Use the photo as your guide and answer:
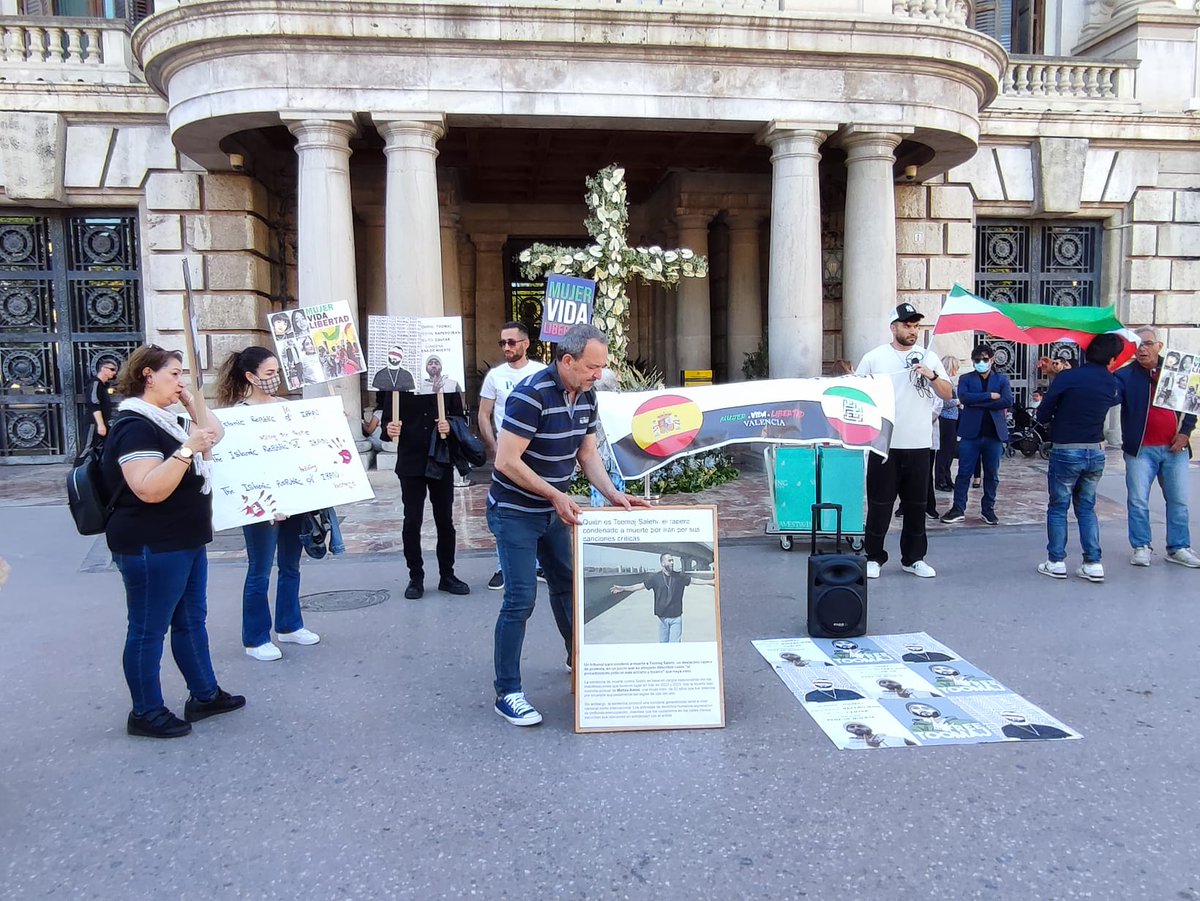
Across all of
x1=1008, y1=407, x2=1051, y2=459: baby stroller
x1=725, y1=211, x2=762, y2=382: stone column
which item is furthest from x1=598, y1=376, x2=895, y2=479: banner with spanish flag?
x1=725, y1=211, x2=762, y2=382: stone column

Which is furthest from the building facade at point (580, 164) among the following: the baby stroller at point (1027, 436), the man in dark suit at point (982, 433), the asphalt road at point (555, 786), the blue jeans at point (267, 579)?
the asphalt road at point (555, 786)

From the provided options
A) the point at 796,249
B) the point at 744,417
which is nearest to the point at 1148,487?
the point at 744,417

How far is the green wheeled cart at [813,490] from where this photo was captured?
823 centimetres

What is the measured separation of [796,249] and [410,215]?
16.7 feet

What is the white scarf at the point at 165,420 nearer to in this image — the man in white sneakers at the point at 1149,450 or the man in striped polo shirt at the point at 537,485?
the man in striped polo shirt at the point at 537,485

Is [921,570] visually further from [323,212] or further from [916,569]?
[323,212]

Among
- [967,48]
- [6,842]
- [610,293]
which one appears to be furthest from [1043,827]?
[967,48]

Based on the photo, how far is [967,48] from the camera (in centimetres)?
1219

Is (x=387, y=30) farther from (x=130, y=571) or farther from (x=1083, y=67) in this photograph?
(x=1083, y=67)

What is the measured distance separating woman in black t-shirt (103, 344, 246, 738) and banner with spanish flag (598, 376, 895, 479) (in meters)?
3.48

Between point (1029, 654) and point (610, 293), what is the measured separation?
7111mm

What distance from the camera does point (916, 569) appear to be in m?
7.31

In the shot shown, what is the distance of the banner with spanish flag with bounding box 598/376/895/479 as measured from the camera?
23.4 ft

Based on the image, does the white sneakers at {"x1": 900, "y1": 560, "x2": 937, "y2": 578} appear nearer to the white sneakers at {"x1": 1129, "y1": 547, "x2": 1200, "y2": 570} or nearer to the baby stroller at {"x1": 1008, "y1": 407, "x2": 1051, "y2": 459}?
the white sneakers at {"x1": 1129, "y1": 547, "x2": 1200, "y2": 570}
